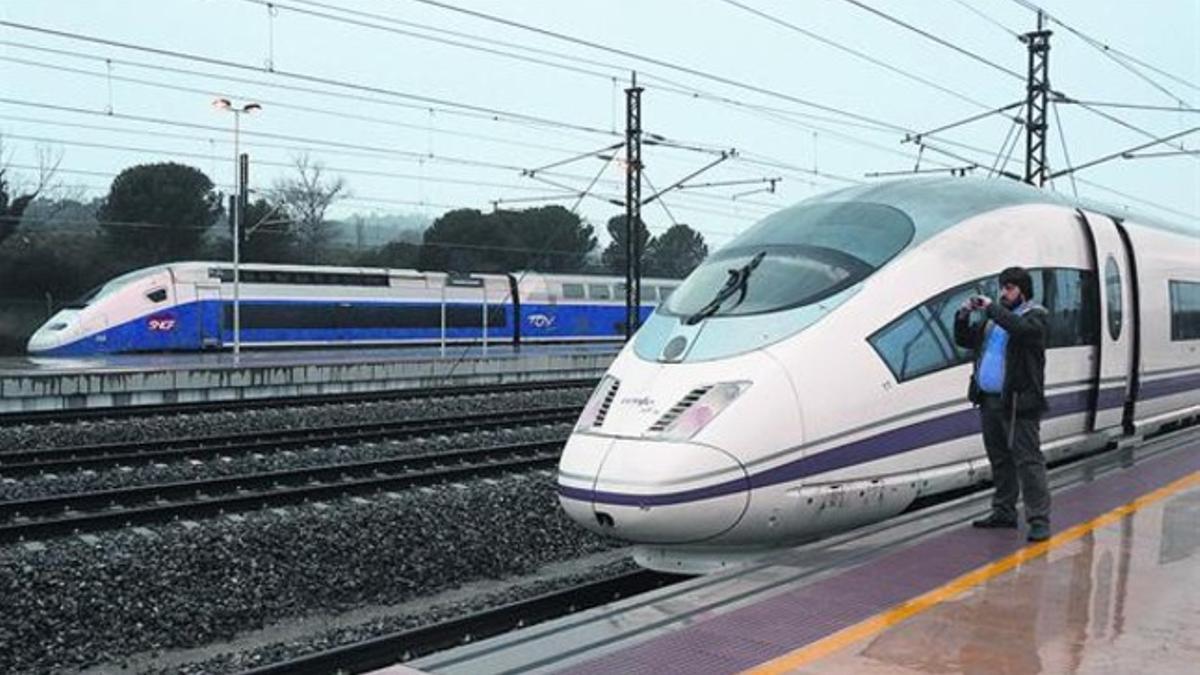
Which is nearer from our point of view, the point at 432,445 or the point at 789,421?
the point at 789,421

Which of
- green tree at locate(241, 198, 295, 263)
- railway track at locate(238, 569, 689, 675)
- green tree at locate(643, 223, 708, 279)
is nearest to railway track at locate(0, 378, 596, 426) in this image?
railway track at locate(238, 569, 689, 675)

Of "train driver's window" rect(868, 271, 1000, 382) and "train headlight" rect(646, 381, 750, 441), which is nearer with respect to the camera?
"train headlight" rect(646, 381, 750, 441)

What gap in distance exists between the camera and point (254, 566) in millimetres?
8289

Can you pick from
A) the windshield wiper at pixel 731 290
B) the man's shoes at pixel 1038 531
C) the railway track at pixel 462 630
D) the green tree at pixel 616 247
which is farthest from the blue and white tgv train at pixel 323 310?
the man's shoes at pixel 1038 531

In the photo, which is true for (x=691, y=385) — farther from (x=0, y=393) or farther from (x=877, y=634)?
(x=0, y=393)

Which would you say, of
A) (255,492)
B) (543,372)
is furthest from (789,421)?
(543,372)

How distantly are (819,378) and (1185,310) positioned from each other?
22.3 ft

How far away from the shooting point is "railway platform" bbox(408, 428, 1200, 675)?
4.28m

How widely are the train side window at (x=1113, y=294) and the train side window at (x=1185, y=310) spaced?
162cm

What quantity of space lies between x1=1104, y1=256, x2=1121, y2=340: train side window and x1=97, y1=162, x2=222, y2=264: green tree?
41082 mm

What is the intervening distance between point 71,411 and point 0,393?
1.89 metres

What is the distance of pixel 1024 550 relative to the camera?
606 cm

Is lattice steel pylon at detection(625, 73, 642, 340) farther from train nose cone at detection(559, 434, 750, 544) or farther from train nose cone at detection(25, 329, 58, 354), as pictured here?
train nose cone at detection(559, 434, 750, 544)

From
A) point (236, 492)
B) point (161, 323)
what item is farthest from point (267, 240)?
point (236, 492)
